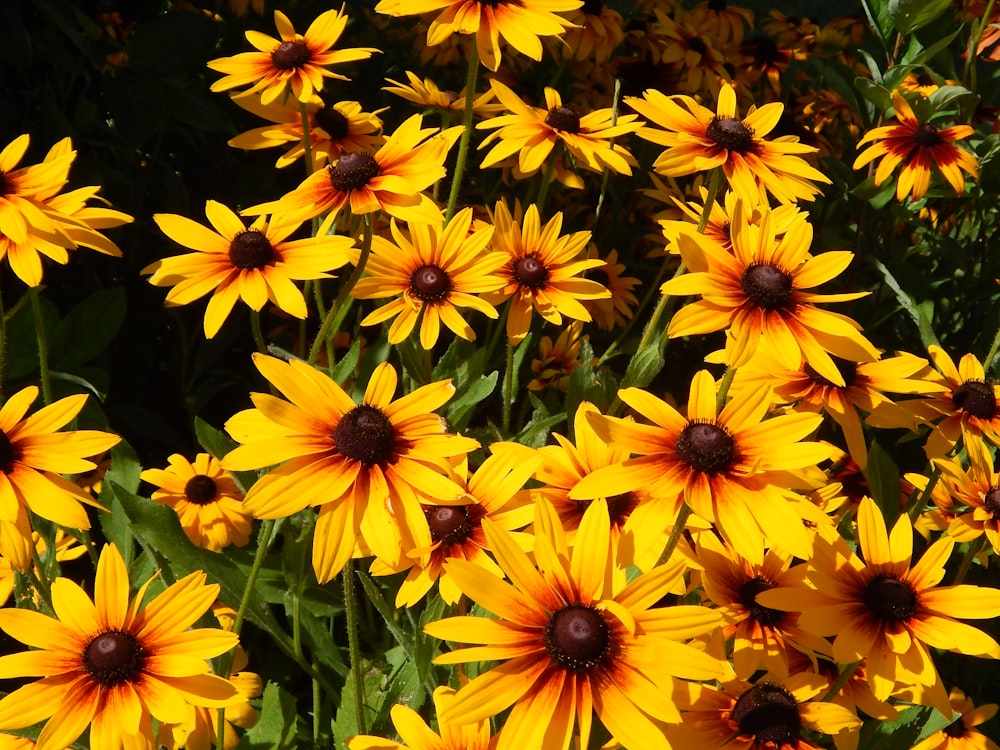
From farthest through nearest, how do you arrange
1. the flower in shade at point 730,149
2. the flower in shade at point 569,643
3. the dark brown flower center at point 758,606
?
the flower in shade at point 730,149 → the dark brown flower center at point 758,606 → the flower in shade at point 569,643

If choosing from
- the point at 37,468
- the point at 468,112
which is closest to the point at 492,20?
the point at 468,112

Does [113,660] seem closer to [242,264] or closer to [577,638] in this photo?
[577,638]

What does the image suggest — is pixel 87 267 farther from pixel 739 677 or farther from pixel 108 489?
pixel 739 677

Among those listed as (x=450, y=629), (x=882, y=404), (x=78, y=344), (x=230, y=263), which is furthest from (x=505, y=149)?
(x=450, y=629)

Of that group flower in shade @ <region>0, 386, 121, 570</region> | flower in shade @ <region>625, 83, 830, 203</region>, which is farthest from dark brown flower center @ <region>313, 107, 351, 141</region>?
flower in shade @ <region>0, 386, 121, 570</region>

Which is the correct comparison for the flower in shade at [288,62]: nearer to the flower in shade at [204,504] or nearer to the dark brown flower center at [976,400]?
the flower in shade at [204,504]

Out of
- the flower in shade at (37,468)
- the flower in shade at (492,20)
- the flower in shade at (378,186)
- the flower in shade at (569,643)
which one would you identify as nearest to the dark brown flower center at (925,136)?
the flower in shade at (492,20)

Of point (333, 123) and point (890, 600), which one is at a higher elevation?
point (333, 123)
